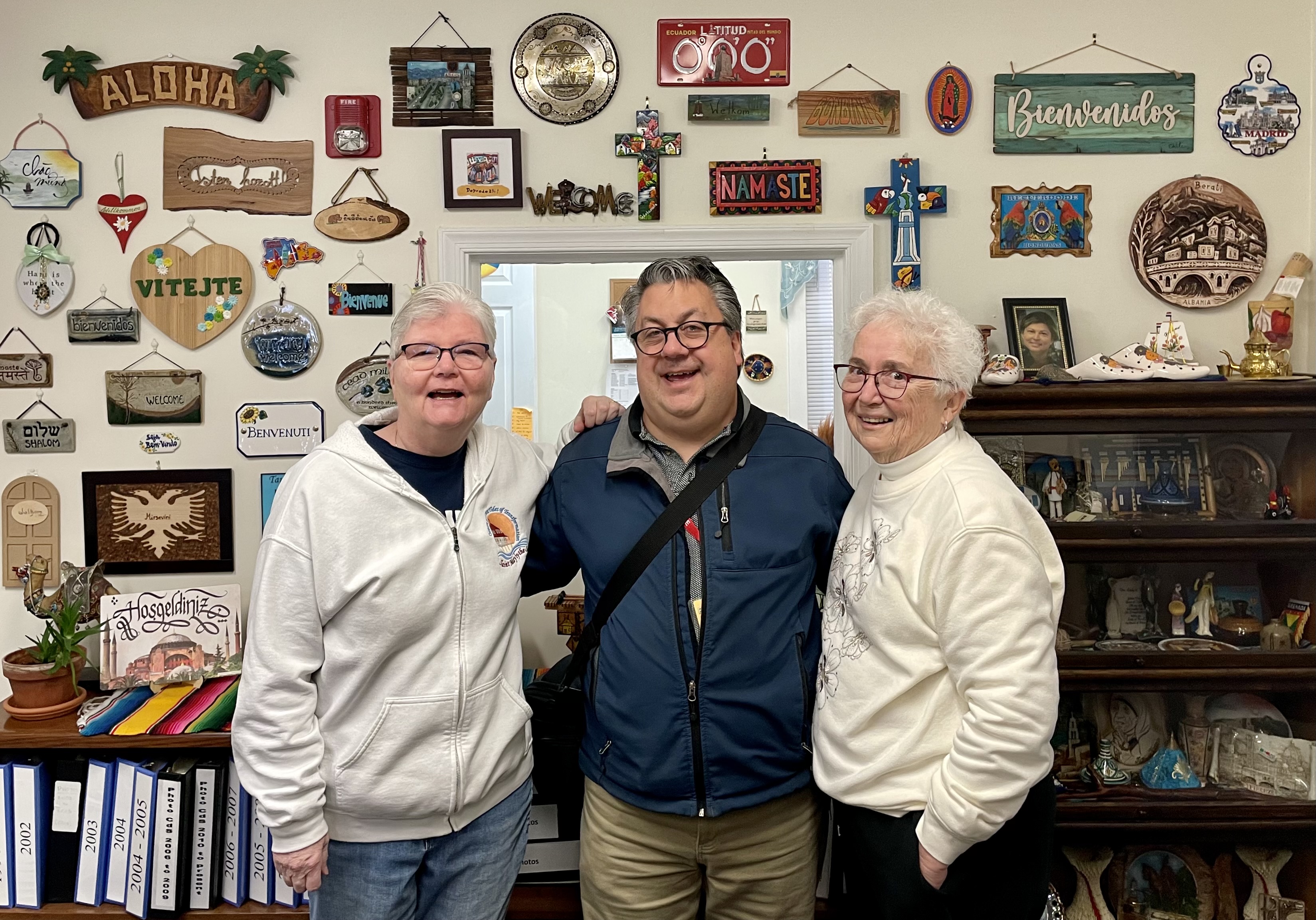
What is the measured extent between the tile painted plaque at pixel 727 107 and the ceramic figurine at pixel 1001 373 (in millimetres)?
915

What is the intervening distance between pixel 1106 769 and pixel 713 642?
131 centimetres

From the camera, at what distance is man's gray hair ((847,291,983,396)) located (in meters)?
1.44

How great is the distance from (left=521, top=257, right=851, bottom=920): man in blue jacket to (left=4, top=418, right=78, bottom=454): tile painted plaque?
161 cm

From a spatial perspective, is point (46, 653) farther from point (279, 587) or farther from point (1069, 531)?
point (1069, 531)

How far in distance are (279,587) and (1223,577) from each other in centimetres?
229

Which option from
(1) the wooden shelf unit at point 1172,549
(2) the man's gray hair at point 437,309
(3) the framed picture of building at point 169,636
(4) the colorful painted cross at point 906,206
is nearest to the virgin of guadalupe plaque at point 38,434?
(3) the framed picture of building at point 169,636

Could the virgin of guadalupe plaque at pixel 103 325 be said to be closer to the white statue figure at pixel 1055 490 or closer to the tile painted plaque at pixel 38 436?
the tile painted plaque at pixel 38 436

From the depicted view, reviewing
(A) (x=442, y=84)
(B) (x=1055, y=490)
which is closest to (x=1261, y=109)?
(B) (x=1055, y=490)

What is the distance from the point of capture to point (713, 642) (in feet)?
5.10

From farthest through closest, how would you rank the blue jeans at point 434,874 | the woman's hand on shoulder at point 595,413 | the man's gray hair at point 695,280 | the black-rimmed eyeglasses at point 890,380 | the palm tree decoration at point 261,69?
→ 1. the palm tree decoration at point 261,69
2. the woman's hand on shoulder at point 595,413
3. the man's gray hair at point 695,280
4. the blue jeans at point 434,874
5. the black-rimmed eyeglasses at point 890,380

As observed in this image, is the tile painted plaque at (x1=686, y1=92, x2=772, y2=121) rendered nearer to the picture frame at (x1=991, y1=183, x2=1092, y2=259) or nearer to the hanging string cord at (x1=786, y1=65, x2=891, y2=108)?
the hanging string cord at (x1=786, y1=65, x2=891, y2=108)

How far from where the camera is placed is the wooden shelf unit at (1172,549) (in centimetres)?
210

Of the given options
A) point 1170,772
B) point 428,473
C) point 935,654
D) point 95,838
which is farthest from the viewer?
point 1170,772

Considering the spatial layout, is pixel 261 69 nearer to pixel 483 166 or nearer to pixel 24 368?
pixel 483 166
